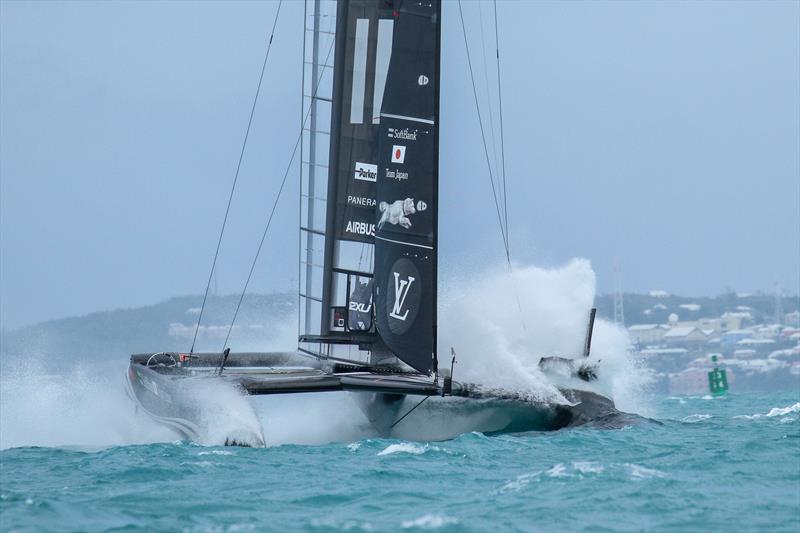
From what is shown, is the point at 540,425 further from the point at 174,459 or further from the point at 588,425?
the point at 174,459

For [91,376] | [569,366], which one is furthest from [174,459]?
[91,376]

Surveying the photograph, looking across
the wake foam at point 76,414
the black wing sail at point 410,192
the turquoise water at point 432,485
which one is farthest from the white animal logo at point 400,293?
the wake foam at point 76,414

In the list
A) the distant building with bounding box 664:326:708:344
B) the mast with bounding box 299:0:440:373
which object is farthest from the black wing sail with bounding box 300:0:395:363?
the distant building with bounding box 664:326:708:344

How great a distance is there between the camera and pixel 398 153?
1606 cm

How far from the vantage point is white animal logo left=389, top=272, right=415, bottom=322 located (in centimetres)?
1585

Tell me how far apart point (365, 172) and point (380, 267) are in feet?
8.40

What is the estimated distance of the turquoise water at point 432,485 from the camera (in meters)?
9.59

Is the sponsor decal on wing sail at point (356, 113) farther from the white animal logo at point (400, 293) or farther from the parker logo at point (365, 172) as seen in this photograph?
the white animal logo at point (400, 293)

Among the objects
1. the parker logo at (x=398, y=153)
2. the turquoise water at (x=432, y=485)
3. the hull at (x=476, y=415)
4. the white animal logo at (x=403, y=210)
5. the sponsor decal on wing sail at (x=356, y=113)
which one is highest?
the sponsor decal on wing sail at (x=356, y=113)

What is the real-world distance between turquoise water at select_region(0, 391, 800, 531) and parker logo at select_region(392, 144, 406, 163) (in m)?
3.48

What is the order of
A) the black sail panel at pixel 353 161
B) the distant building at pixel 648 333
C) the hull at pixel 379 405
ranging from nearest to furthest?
1. the hull at pixel 379 405
2. the black sail panel at pixel 353 161
3. the distant building at pixel 648 333

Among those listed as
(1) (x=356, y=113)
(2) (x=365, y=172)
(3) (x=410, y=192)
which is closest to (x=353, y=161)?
(2) (x=365, y=172)

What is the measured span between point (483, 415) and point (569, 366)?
5.47ft

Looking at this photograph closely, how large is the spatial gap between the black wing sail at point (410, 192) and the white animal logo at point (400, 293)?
1cm
